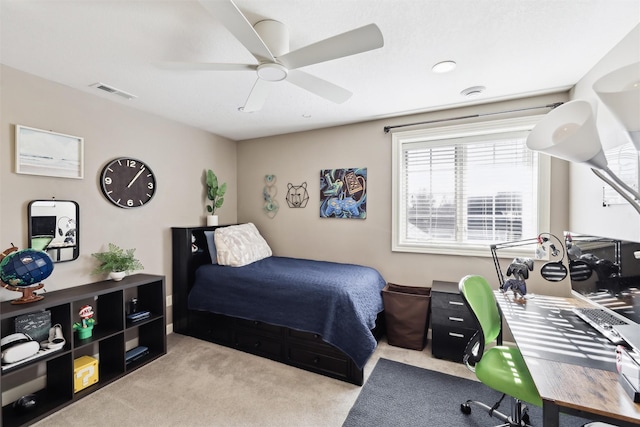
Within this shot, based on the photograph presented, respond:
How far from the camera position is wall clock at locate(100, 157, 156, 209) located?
2.57 meters

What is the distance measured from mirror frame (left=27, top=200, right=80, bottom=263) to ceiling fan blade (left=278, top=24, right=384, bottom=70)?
7.13 feet

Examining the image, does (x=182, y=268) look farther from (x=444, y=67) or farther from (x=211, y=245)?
(x=444, y=67)

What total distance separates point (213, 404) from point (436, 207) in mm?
2735

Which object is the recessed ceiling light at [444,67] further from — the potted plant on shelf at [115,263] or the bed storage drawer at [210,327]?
the potted plant on shelf at [115,263]

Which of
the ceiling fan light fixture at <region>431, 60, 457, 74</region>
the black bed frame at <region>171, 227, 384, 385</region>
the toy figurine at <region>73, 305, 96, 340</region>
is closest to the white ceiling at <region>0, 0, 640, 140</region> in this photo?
the ceiling fan light fixture at <region>431, 60, 457, 74</region>

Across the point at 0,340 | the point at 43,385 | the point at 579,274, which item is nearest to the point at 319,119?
the point at 579,274

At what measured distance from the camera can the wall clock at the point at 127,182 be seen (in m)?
2.57

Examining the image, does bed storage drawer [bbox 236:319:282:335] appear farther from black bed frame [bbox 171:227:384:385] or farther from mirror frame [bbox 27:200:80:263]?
mirror frame [bbox 27:200:80:263]

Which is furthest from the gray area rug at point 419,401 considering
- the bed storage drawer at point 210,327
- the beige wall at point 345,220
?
the bed storage drawer at point 210,327

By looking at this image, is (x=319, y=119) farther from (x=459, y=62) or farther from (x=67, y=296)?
(x=67, y=296)

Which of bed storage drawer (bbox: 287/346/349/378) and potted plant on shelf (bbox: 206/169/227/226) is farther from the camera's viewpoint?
potted plant on shelf (bbox: 206/169/227/226)

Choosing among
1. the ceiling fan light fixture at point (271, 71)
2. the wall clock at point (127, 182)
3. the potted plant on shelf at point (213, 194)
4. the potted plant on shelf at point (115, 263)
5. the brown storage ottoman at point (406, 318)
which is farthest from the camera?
the potted plant on shelf at point (213, 194)

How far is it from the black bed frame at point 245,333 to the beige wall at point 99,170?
0.21m

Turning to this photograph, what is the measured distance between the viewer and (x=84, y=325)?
2184mm
